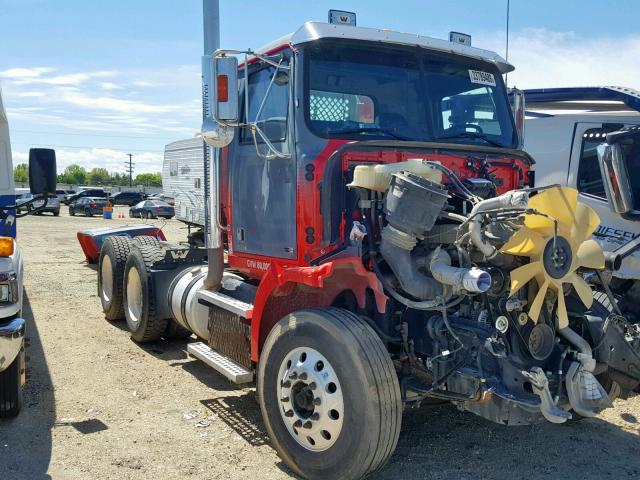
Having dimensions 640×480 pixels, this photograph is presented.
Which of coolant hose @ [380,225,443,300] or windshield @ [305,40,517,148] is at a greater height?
windshield @ [305,40,517,148]

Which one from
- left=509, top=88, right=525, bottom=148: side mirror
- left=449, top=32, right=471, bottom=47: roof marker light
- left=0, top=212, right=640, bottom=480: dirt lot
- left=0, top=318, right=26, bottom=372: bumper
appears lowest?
left=0, top=212, right=640, bottom=480: dirt lot

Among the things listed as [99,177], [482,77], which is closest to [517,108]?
[482,77]

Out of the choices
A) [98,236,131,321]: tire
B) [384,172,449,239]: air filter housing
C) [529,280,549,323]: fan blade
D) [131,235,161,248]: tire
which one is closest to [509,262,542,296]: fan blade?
[529,280,549,323]: fan blade

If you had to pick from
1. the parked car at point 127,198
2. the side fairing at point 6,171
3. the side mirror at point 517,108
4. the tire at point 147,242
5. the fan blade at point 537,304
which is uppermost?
the side mirror at point 517,108

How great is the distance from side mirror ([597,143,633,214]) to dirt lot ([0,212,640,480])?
1.92m

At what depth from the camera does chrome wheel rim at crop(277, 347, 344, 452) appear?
12.3ft

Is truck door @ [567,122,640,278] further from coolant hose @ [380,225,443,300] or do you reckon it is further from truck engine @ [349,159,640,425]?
coolant hose @ [380,225,443,300]

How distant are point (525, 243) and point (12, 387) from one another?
3755 millimetres

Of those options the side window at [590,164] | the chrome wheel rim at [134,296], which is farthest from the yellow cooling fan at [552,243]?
the chrome wheel rim at [134,296]

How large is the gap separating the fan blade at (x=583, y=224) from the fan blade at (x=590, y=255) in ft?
0.40

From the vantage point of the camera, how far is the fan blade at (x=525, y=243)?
3562 mm

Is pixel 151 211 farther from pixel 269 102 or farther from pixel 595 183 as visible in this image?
pixel 269 102

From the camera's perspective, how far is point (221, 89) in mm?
4270

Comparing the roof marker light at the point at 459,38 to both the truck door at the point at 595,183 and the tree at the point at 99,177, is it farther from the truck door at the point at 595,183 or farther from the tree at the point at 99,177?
the tree at the point at 99,177
